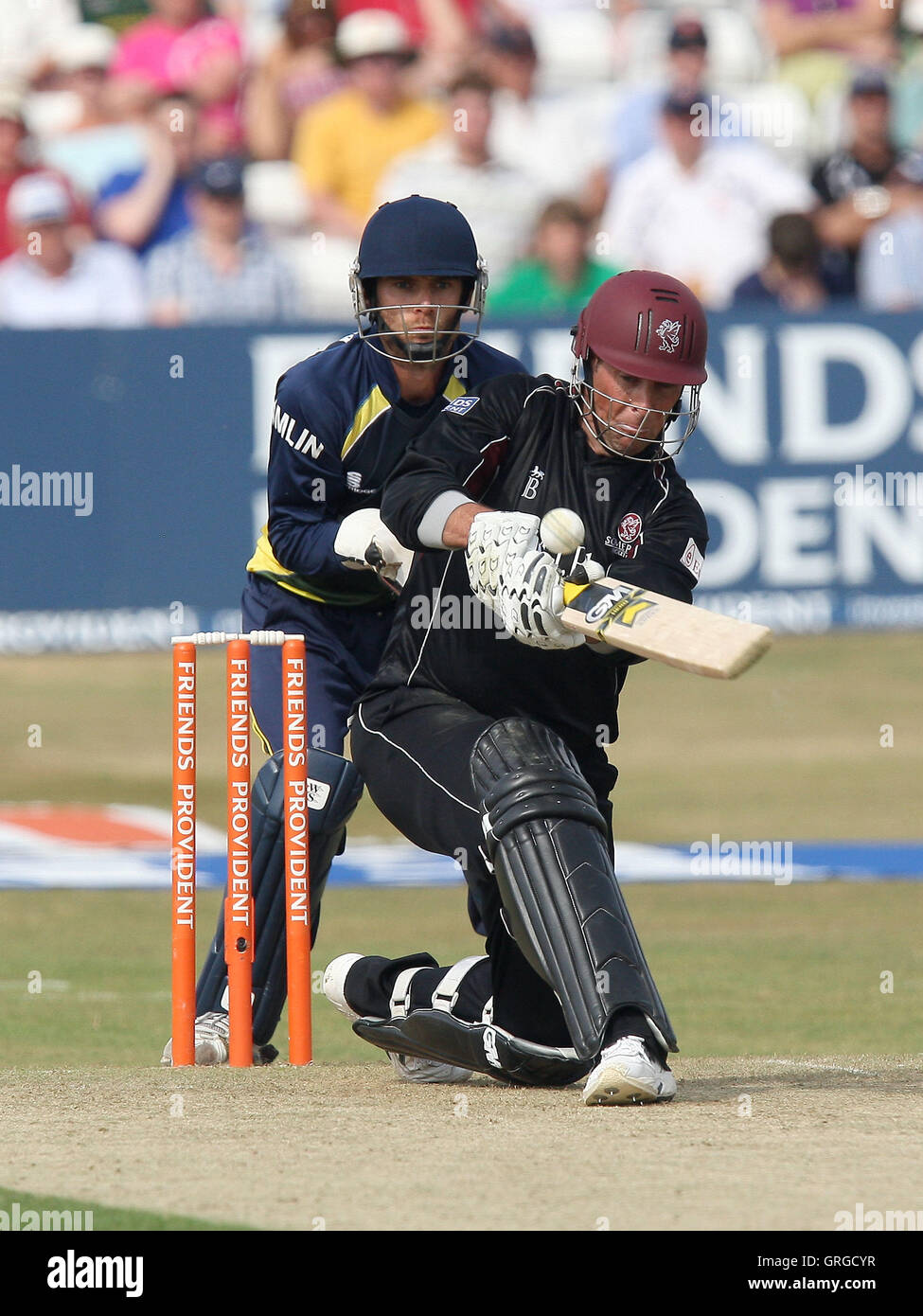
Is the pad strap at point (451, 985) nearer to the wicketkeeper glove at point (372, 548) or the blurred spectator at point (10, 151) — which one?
the wicketkeeper glove at point (372, 548)

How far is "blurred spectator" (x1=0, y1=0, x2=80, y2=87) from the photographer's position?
15500 mm

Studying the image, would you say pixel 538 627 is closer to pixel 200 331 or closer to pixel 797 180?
pixel 200 331

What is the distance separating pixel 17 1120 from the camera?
14.5ft

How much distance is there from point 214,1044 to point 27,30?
12156 millimetres

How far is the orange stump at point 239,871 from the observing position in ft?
16.1

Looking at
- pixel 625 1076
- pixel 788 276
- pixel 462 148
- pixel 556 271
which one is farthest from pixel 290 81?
pixel 625 1076

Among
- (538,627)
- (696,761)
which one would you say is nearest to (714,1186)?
(538,627)

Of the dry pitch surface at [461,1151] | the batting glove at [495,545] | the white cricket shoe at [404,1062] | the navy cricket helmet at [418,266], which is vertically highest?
the navy cricket helmet at [418,266]

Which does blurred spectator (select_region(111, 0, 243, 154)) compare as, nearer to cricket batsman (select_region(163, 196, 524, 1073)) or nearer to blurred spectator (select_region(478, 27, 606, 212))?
blurred spectator (select_region(478, 27, 606, 212))

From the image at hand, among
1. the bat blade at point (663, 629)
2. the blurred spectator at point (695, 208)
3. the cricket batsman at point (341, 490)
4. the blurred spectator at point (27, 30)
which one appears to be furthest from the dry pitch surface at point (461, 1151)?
the blurred spectator at point (27, 30)

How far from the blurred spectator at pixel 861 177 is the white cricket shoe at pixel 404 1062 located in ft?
31.3

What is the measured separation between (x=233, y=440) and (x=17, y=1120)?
7929 millimetres

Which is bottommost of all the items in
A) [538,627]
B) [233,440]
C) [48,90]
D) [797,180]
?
[538,627]

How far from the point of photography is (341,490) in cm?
565
